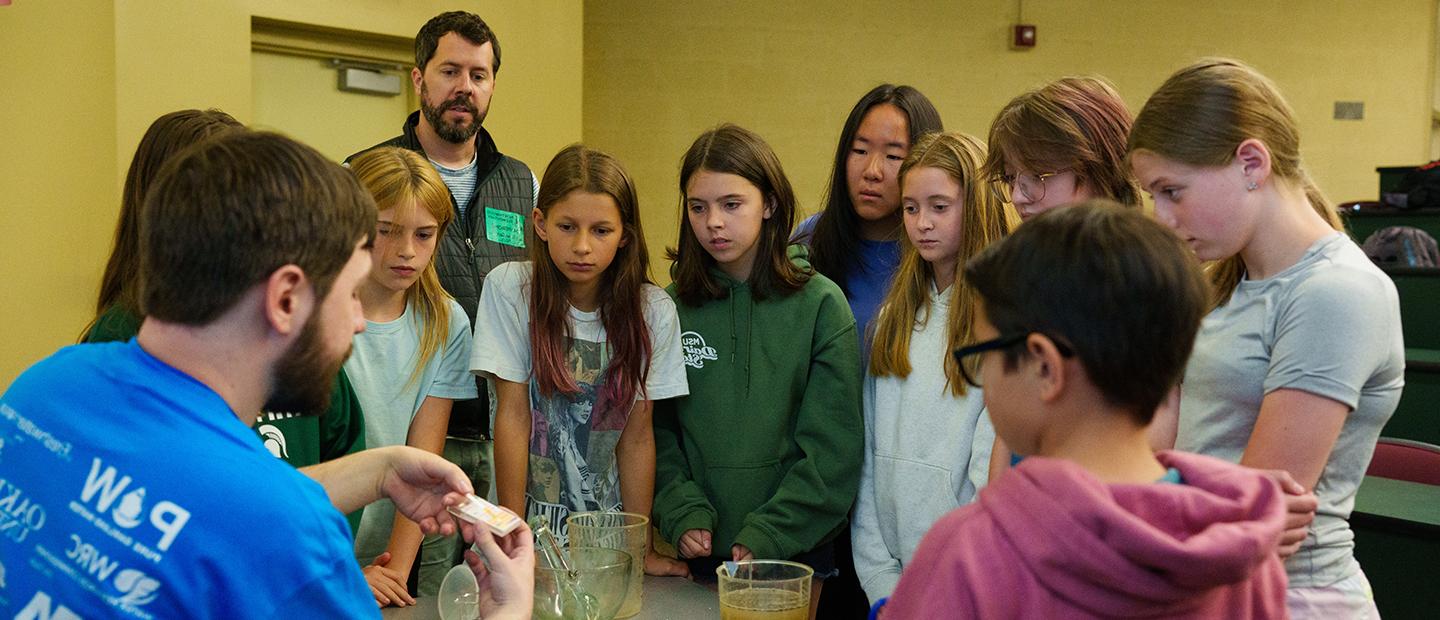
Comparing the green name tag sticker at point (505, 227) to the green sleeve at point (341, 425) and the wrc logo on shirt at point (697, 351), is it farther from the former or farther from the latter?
the green sleeve at point (341, 425)

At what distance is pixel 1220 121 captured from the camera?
4.73ft

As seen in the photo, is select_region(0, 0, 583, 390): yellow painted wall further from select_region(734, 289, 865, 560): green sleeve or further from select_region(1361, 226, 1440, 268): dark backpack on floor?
select_region(1361, 226, 1440, 268): dark backpack on floor

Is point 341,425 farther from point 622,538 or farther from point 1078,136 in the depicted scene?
point 1078,136

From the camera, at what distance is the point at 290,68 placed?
4555mm

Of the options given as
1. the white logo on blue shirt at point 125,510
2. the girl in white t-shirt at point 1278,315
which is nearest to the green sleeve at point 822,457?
the girl in white t-shirt at point 1278,315

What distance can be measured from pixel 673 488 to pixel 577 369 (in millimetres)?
300

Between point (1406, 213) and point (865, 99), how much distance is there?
14.2 ft

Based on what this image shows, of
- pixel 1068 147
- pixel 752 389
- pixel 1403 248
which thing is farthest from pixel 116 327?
pixel 1403 248

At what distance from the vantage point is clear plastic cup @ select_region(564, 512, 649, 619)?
5.29ft

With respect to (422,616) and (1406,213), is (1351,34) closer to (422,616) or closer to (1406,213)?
(1406,213)

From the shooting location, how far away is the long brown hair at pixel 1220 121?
1.44 m

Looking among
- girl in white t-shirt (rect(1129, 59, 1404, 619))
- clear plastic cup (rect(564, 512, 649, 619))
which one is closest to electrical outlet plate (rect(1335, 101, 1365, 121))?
girl in white t-shirt (rect(1129, 59, 1404, 619))

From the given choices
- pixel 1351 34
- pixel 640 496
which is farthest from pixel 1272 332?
pixel 1351 34

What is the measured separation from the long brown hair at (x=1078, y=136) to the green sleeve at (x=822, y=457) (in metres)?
0.53
